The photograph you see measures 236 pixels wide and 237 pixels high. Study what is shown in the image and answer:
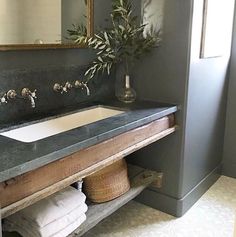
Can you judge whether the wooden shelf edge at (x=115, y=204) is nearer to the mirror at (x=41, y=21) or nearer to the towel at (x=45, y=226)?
the towel at (x=45, y=226)

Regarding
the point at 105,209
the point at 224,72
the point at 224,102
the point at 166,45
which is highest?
the point at 166,45

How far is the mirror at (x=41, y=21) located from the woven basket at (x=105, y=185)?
777 millimetres

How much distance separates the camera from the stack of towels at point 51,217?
146 cm

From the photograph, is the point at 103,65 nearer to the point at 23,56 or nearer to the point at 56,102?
the point at 56,102

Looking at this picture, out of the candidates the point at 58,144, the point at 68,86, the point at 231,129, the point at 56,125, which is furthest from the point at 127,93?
the point at 231,129

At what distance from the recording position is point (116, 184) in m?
1.96

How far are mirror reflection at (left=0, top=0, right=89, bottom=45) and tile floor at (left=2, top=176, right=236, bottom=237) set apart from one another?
120 centimetres

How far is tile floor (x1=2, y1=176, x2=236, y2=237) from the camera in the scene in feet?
6.89

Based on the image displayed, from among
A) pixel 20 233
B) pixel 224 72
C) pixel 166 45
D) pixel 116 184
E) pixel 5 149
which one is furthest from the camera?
pixel 224 72

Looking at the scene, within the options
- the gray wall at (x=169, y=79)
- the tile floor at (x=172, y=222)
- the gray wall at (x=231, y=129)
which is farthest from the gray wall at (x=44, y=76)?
the gray wall at (x=231, y=129)

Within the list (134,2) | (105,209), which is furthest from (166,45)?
(105,209)

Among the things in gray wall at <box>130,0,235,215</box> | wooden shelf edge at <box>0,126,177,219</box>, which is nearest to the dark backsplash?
gray wall at <box>130,0,235,215</box>

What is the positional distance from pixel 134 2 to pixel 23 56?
837 mm

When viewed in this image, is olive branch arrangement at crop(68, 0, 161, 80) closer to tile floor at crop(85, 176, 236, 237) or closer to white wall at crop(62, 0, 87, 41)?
white wall at crop(62, 0, 87, 41)
